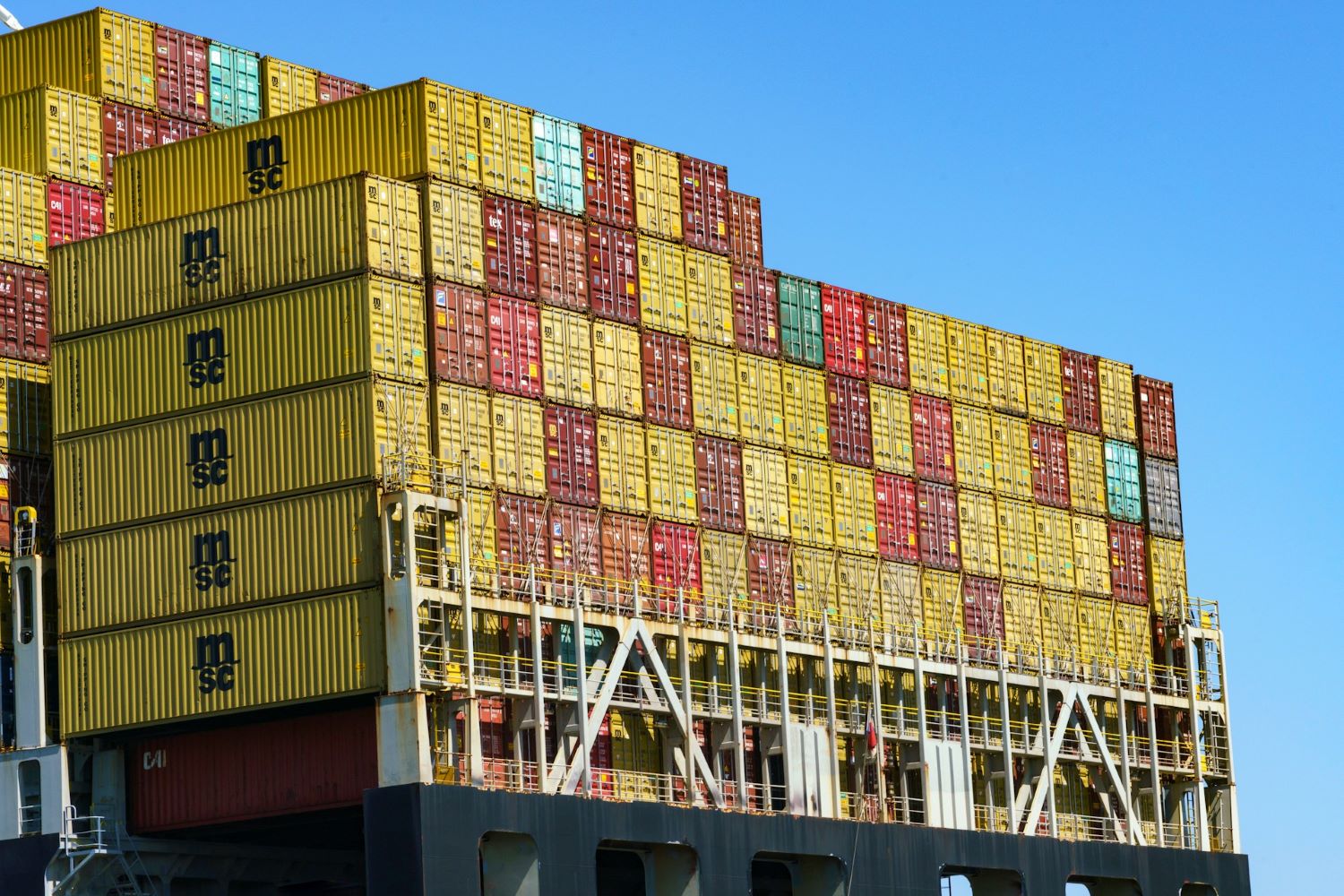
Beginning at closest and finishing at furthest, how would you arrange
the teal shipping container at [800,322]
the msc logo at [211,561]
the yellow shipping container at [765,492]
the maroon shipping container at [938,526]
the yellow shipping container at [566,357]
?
the msc logo at [211,561]
the yellow shipping container at [566,357]
the yellow shipping container at [765,492]
the teal shipping container at [800,322]
the maroon shipping container at [938,526]

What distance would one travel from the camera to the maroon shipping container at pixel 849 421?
3179 inches

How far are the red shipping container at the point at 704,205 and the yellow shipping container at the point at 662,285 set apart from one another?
1063 millimetres

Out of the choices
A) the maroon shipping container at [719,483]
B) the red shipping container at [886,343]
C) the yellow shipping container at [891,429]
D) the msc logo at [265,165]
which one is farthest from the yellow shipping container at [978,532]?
the msc logo at [265,165]

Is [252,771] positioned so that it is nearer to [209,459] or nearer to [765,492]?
[209,459]

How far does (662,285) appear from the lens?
75250 millimetres

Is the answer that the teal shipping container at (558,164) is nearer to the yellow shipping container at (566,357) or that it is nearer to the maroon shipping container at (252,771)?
the yellow shipping container at (566,357)

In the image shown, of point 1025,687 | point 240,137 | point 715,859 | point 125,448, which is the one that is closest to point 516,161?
point 240,137

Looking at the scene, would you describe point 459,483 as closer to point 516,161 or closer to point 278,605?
point 278,605

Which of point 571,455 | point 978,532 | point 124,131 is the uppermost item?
point 124,131

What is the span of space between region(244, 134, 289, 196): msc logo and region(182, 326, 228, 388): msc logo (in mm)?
5442

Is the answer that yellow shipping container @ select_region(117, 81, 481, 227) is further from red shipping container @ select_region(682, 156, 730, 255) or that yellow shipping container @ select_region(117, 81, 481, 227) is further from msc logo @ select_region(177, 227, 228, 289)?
red shipping container @ select_region(682, 156, 730, 255)

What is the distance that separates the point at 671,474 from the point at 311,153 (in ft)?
42.0

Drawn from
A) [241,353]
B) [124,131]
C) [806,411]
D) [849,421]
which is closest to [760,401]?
[806,411]

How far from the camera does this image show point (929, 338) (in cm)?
8600
